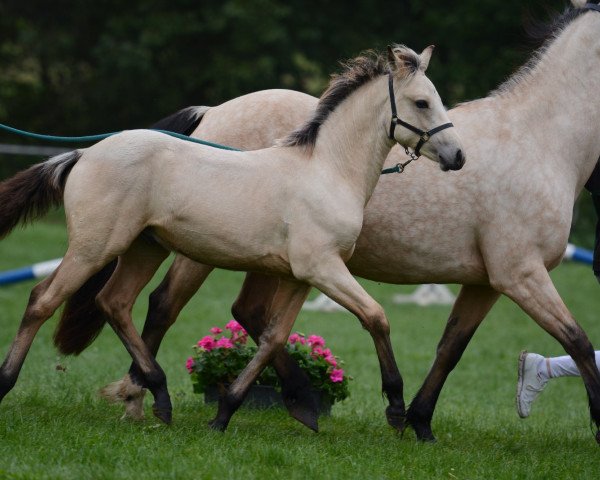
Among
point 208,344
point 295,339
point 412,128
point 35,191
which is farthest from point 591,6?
point 35,191

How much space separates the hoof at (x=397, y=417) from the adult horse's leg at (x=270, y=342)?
0.72 meters

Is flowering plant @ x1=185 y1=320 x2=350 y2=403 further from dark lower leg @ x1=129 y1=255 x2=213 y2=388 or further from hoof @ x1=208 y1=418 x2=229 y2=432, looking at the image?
hoof @ x1=208 y1=418 x2=229 y2=432

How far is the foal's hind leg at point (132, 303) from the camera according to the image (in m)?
5.70

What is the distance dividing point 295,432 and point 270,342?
765 mm

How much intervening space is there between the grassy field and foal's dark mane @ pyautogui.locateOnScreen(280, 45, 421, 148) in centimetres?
168

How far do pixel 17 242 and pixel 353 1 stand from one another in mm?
14078

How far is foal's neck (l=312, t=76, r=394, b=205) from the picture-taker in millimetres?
5465

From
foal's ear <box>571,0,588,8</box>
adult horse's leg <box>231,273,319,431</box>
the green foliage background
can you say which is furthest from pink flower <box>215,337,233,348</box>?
the green foliage background

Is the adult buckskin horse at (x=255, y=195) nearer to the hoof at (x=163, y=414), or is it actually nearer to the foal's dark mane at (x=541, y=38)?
the hoof at (x=163, y=414)

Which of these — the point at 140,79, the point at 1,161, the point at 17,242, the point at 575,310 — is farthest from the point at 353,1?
the point at 575,310

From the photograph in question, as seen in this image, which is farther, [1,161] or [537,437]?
[1,161]

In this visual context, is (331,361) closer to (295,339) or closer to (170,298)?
(295,339)

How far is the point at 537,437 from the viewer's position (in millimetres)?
6594

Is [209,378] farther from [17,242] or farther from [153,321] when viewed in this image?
[17,242]
